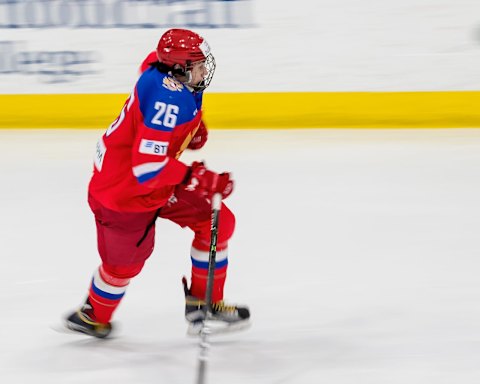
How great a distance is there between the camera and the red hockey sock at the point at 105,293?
2.56 meters

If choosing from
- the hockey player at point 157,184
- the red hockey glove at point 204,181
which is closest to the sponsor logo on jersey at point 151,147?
the hockey player at point 157,184

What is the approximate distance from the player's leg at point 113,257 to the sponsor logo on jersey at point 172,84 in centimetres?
40

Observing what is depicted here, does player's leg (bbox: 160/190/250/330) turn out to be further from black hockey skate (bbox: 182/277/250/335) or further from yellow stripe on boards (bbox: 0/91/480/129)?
yellow stripe on boards (bbox: 0/91/480/129)

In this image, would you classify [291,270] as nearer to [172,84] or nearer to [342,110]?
[172,84]

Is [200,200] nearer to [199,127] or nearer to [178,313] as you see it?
[199,127]

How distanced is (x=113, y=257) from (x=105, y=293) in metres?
0.13

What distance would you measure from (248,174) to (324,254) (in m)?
1.15

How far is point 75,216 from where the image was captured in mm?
3818

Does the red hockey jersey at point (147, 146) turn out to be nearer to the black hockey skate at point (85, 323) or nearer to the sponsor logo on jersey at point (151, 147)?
the sponsor logo on jersey at point (151, 147)

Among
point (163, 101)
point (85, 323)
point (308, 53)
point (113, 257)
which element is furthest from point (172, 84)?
point (308, 53)

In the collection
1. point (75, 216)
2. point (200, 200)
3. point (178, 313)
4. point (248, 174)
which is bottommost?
point (178, 313)

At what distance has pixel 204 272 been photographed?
264cm

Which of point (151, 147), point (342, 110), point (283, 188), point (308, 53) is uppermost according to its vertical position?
point (308, 53)

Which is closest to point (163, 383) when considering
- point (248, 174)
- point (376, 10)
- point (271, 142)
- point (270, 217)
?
point (270, 217)
